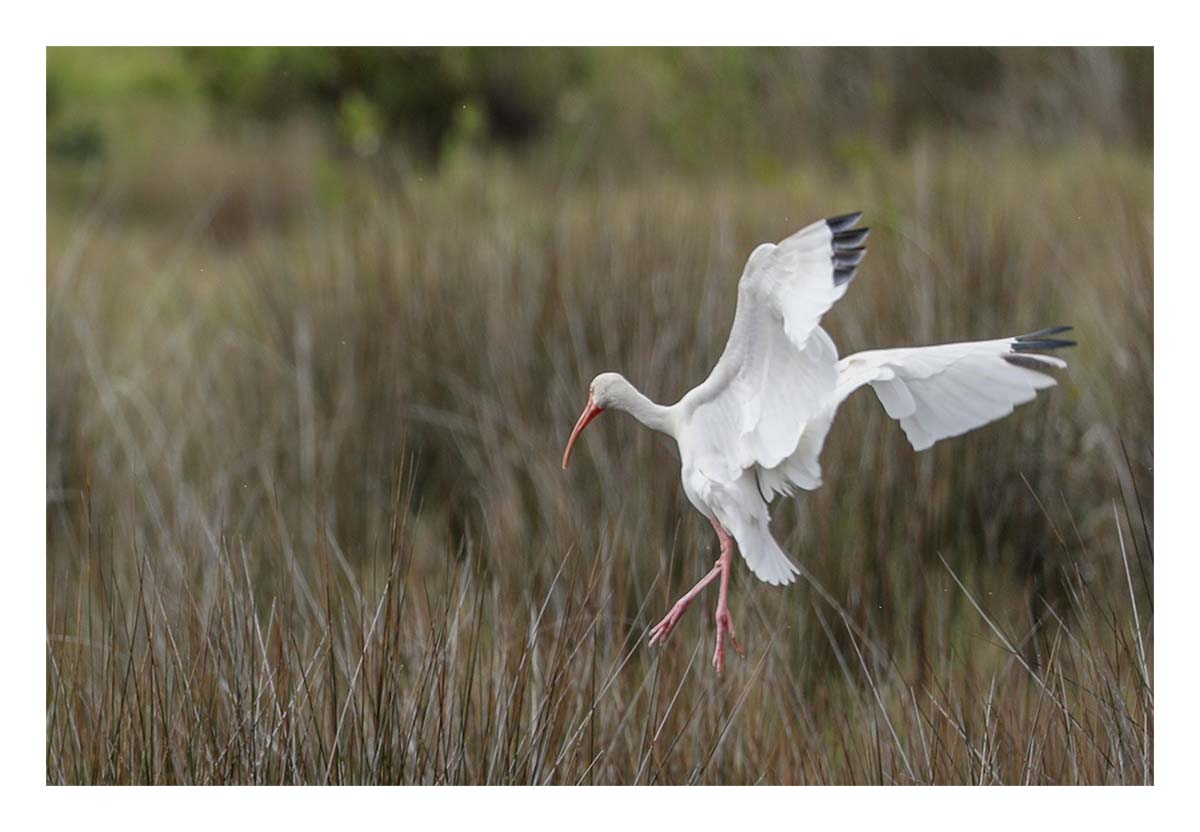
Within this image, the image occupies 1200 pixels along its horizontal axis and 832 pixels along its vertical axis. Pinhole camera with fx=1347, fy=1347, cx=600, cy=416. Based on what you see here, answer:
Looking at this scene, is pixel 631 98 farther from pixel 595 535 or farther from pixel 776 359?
pixel 776 359

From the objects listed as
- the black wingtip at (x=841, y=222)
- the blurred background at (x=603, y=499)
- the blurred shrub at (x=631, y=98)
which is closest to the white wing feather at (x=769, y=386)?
the black wingtip at (x=841, y=222)

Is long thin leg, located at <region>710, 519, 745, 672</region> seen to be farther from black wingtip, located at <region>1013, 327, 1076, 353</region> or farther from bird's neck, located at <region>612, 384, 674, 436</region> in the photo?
black wingtip, located at <region>1013, 327, 1076, 353</region>

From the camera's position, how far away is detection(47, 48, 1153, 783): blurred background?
1.64 metres

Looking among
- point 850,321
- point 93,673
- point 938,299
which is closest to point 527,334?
point 850,321

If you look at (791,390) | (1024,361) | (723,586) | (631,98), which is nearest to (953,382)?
(1024,361)

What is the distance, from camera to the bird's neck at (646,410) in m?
1.41

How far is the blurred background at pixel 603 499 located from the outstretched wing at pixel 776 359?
21 centimetres

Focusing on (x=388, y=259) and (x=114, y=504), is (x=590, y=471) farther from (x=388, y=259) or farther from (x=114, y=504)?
(x=114, y=504)

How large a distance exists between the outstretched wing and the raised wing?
0.08 metres

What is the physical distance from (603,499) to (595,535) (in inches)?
3.1

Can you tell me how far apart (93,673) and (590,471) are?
2.41 ft

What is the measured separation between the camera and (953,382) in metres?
1.42

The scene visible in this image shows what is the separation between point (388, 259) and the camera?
2.52 meters

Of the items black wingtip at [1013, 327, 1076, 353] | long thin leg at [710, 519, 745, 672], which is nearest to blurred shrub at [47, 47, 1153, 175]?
black wingtip at [1013, 327, 1076, 353]
